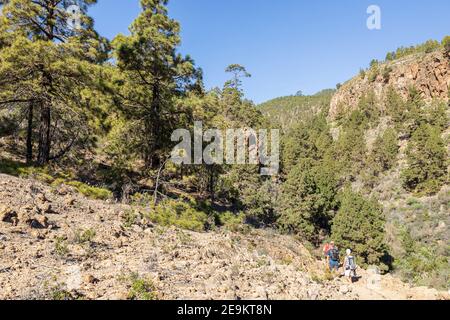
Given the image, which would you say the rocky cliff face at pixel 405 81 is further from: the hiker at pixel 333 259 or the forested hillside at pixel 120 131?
the hiker at pixel 333 259

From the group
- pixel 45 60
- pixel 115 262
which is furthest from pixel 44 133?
pixel 115 262

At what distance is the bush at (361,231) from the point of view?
2250 cm

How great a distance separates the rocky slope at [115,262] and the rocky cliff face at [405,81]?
6531cm

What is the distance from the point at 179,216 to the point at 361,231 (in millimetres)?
16450

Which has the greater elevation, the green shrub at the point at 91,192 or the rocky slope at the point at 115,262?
the green shrub at the point at 91,192

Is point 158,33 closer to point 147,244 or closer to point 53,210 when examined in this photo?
point 53,210

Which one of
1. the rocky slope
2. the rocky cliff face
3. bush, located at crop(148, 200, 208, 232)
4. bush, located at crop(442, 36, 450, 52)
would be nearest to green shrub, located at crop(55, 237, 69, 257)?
the rocky slope

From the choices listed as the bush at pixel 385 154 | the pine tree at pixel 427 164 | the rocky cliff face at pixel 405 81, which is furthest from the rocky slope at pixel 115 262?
the rocky cliff face at pixel 405 81

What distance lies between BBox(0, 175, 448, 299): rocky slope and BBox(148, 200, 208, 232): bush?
1.10 meters

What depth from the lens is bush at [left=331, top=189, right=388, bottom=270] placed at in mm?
22500

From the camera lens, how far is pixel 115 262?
620cm

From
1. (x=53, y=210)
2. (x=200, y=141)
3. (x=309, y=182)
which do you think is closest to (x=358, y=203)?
(x=309, y=182)

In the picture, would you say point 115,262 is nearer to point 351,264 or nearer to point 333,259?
point 351,264
